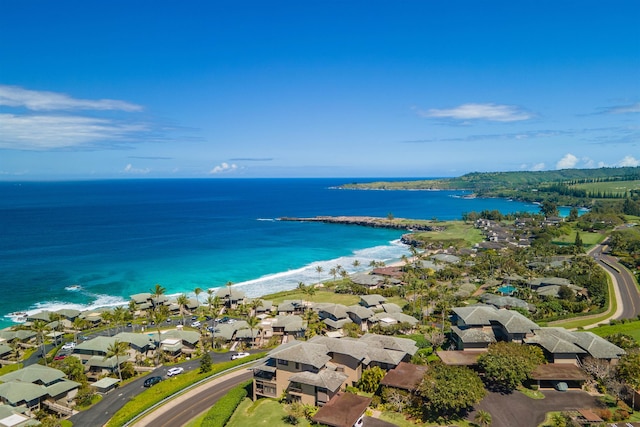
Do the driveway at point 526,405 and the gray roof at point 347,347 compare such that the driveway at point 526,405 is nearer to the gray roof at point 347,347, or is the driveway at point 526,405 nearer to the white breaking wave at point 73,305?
the gray roof at point 347,347

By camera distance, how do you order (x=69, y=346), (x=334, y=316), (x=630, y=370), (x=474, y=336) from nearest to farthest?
(x=630, y=370)
(x=474, y=336)
(x=69, y=346)
(x=334, y=316)

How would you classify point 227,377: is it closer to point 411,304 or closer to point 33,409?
point 33,409

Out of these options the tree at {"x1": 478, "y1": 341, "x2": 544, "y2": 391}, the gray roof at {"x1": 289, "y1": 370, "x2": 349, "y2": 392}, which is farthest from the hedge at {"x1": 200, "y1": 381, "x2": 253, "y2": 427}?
the tree at {"x1": 478, "y1": 341, "x2": 544, "y2": 391}

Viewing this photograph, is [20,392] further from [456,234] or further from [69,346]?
[456,234]

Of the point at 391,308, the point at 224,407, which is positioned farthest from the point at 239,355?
the point at 391,308

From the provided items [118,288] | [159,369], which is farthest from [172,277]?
[159,369]

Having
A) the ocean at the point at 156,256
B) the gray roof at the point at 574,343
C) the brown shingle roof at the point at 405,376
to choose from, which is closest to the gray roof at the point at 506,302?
the gray roof at the point at 574,343
